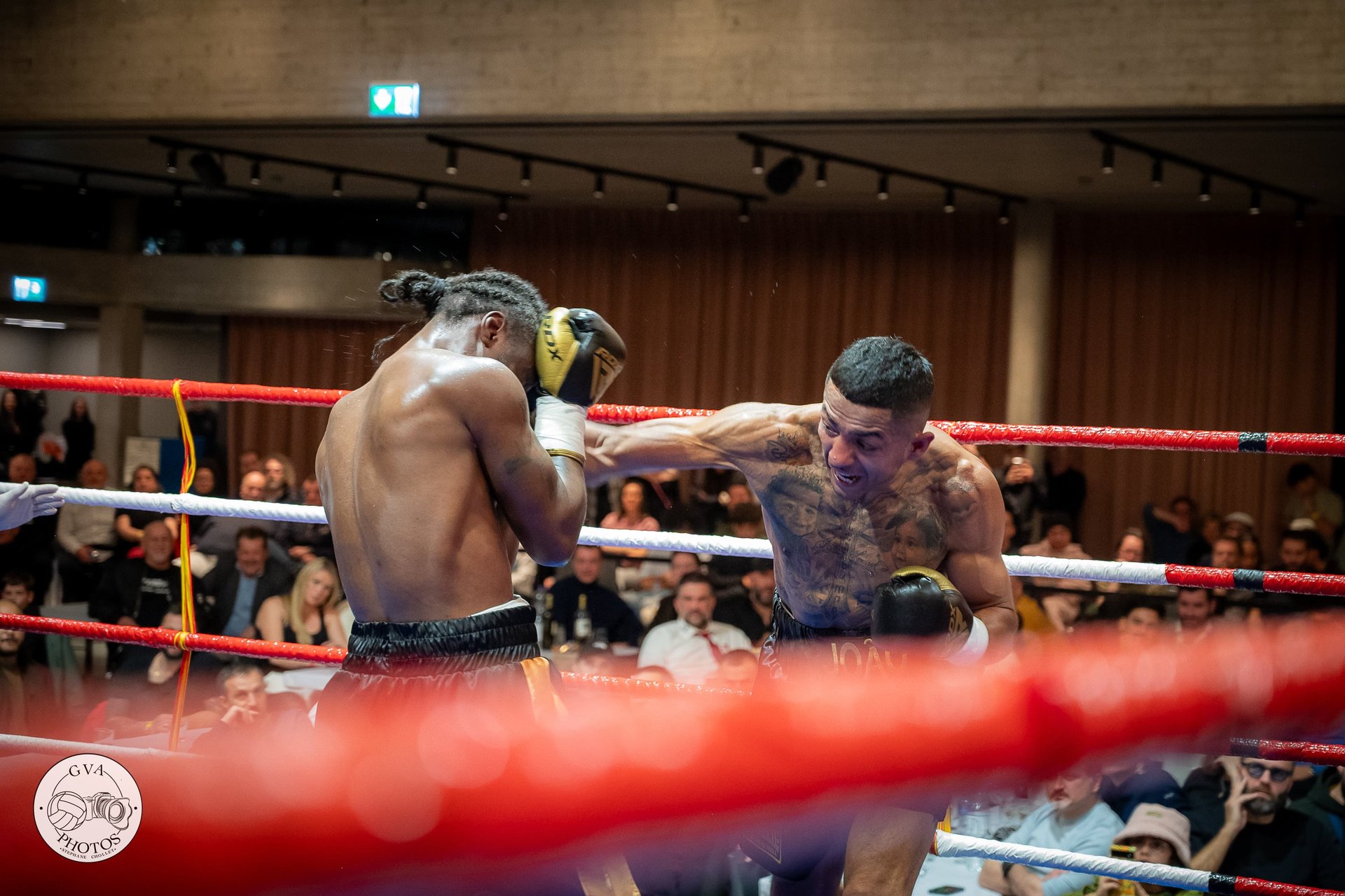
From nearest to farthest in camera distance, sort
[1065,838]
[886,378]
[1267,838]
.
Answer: [886,378] < [1267,838] < [1065,838]

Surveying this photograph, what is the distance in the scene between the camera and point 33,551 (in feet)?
14.5

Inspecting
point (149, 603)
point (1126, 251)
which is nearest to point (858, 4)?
point (1126, 251)

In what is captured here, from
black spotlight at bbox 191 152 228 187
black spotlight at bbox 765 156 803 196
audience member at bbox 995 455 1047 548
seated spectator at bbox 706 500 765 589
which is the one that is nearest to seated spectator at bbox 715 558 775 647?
seated spectator at bbox 706 500 765 589

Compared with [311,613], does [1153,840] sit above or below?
below

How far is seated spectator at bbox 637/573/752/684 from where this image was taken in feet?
11.6

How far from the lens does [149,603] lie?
4160 millimetres

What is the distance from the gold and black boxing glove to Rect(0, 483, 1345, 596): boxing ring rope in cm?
28

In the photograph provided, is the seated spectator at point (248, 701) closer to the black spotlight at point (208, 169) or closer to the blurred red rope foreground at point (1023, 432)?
the blurred red rope foreground at point (1023, 432)

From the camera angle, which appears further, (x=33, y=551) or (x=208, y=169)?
(x=208, y=169)

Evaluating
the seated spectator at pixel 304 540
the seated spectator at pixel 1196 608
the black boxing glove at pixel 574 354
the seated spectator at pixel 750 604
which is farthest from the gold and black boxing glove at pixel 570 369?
the seated spectator at pixel 304 540

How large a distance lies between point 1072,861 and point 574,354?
3.63 feet

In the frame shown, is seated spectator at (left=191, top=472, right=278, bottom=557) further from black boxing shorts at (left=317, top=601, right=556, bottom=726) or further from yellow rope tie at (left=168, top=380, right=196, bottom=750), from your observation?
black boxing shorts at (left=317, top=601, right=556, bottom=726)

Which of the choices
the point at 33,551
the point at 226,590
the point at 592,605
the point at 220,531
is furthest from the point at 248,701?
the point at 220,531

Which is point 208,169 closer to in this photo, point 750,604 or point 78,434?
point 78,434
